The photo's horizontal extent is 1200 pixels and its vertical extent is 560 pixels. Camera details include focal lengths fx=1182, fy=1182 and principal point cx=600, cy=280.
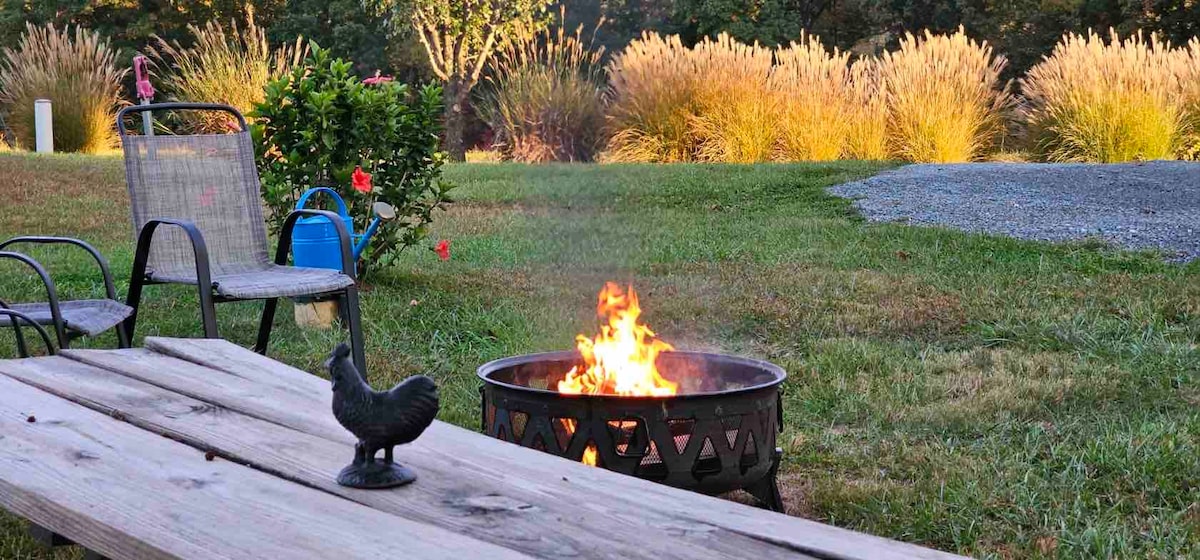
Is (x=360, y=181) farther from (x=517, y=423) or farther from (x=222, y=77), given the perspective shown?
(x=222, y=77)

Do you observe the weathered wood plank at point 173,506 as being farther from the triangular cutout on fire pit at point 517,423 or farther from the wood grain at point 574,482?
the triangular cutout on fire pit at point 517,423

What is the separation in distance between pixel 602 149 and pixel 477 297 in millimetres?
6496

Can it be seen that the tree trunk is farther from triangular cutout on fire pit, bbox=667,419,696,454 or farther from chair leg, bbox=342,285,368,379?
triangular cutout on fire pit, bbox=667,419,696,454

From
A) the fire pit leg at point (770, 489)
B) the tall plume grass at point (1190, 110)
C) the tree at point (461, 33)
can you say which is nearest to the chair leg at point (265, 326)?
the fire pit leg at point (770, 489)

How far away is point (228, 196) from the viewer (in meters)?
4.03

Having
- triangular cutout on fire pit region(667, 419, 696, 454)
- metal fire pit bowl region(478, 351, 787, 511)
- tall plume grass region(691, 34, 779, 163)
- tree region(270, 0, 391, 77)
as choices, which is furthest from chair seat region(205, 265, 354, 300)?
tree region(270, 0, 391, 77)

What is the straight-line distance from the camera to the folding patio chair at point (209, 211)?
142 inches

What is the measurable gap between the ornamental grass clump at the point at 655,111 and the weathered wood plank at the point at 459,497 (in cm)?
911

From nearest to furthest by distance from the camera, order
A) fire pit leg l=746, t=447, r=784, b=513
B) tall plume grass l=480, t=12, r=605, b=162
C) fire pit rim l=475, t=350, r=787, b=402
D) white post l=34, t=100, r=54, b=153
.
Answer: fire pit rim l=475, t=350, r=787, b=402
fire pit leg l=746, t=447, r=784, b=513
white post l=34, t=100, r=54, b=153
tall plume grass l=480, t=12, r=605, b=162

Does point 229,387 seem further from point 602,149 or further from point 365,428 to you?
point 602,149

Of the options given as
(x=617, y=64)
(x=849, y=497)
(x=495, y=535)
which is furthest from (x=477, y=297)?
(x=617, y=64)

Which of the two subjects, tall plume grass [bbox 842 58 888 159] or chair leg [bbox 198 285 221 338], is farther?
tall plume grass [bbox 842 58 888 159]

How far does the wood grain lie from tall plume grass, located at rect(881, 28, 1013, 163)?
9.44 metres

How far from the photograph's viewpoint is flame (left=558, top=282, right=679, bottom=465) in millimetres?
2422
